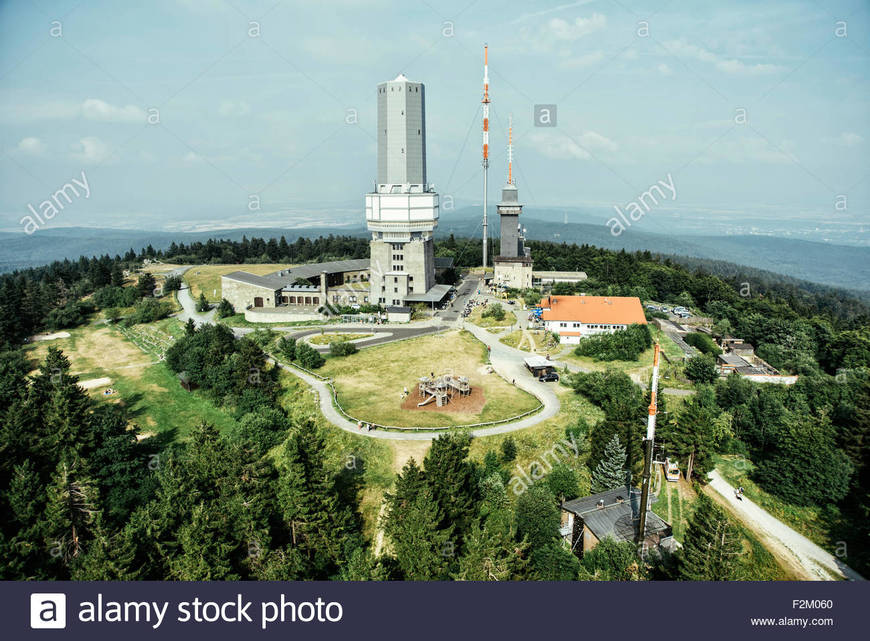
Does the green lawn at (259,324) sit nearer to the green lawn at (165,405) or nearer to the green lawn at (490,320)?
the green lawn at (165,405)

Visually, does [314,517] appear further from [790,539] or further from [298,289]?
[298,289]

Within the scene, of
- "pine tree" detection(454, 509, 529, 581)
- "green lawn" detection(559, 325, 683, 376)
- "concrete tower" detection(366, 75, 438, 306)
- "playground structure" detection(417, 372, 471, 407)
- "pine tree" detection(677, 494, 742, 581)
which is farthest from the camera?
"concrete tower" detection(366, 75, 438, 306)

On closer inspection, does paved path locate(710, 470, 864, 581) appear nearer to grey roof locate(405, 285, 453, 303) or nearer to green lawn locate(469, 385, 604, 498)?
green lawn locate(469, 385, 604, 498)

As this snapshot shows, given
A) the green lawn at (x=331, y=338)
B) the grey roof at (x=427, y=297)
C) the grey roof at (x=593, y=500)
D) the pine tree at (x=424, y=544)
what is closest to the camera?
the pine tree at (x=424, y=544)

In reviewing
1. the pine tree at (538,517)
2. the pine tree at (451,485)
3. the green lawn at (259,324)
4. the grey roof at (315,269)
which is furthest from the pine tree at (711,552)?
the grey roof at (315,269)

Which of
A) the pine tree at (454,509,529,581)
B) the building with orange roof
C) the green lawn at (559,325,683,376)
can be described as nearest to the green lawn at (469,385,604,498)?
the pine tree at (454,509,529,581)

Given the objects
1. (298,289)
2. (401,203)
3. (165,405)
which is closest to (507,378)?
(401,203)
